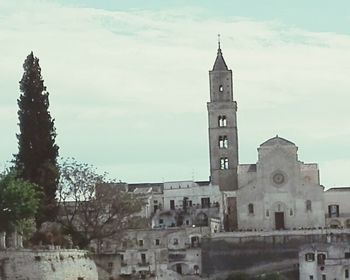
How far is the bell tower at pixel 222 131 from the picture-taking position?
102188 mm

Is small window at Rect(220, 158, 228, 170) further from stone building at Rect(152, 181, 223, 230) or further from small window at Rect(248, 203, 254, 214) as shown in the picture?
small window at Rect(248, 203, 254, 214)

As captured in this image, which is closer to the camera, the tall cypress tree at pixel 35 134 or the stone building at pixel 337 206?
the tall cypress tree at pixel 35 134

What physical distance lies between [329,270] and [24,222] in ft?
127

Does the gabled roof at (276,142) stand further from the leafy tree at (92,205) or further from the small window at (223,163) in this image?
the leafy tree at (92,205)

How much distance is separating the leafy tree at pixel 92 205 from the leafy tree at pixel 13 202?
46.9ft

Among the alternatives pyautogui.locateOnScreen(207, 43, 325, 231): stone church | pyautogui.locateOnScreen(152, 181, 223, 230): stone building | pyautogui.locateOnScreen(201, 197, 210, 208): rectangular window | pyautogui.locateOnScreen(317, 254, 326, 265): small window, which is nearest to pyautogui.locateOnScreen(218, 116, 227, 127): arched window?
pyautogui.locateOnScreen(207, 43, 325, 231): stone church

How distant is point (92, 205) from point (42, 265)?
21222 mm

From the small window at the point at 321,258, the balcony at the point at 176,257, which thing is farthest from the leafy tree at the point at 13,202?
the balcony at the point at 176,257

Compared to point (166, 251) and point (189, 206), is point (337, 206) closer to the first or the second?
point (189, 206)

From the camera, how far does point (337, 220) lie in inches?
3890

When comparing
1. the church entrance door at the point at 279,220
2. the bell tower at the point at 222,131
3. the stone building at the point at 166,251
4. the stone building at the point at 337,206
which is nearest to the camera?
the stone building at the point at 166,251

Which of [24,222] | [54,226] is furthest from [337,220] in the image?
[24,222]

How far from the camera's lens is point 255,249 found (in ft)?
300

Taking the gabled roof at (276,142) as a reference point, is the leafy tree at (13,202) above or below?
below
